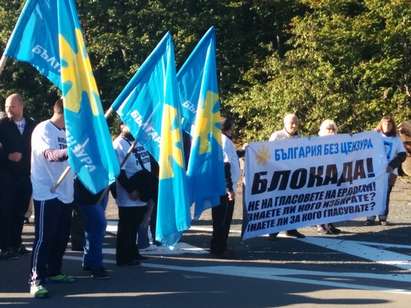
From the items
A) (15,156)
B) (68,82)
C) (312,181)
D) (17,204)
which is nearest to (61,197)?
(68,82)

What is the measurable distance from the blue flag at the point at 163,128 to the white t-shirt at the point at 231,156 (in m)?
1.35

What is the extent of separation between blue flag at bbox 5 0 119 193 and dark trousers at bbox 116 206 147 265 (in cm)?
152

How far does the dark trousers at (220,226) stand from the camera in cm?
1012

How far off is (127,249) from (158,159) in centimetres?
116

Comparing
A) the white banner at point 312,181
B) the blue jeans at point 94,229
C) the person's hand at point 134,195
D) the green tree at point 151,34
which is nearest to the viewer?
the blue jeans at point 94,229

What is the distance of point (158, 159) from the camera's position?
9008 mm

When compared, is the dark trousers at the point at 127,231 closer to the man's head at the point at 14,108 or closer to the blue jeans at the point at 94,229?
the blue jeans at the point at 94,229

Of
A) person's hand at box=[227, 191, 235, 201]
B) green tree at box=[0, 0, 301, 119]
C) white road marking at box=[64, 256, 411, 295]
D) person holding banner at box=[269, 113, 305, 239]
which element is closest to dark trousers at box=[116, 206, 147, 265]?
white road marking at box=[64, 256, 411, 295]

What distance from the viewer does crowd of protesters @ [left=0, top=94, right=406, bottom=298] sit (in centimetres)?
792

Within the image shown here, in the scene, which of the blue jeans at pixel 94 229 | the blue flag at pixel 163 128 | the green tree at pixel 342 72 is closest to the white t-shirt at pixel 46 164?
the blue jeans at pixel 94 229

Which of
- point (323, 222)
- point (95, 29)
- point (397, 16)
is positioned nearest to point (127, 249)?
point (323, 222)

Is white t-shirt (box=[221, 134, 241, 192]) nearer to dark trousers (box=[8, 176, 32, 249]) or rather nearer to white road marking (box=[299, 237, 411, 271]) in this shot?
white road marking (box=[299, 237, 411, 271])

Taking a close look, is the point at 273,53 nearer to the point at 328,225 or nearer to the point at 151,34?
the point at 151,34

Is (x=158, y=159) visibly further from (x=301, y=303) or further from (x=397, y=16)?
(x=397, y=16)
